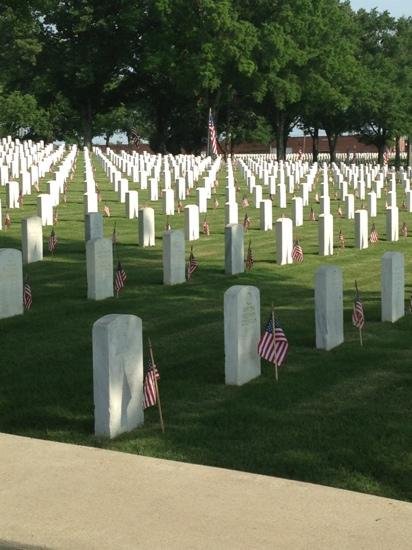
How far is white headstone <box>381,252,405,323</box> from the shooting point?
35.4ft

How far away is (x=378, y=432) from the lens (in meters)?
6.92

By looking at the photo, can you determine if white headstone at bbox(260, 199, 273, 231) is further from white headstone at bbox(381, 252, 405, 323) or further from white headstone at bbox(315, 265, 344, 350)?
white headstone at bbox(315, 265, 344, 350)

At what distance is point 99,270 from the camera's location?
1236 centimetres

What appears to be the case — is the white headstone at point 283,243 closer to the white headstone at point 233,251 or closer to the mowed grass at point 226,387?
the mowed grass at point 226,387

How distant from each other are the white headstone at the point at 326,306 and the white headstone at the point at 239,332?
1189 millimetres

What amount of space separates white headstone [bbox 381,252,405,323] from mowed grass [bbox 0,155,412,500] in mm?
172

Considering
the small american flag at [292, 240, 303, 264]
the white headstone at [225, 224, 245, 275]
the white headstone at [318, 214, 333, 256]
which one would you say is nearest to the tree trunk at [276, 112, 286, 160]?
the white headstone at [318, 214, 333, 256]

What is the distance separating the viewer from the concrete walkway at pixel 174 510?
4895 millimetres

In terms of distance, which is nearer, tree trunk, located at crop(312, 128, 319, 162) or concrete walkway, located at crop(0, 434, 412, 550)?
concrete walkway, located at crop(0, 434, 412, 550)

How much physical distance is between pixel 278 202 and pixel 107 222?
6.98 metres

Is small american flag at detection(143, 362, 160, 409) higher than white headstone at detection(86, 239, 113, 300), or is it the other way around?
white headstone at detection(86, 239, 113, 300)

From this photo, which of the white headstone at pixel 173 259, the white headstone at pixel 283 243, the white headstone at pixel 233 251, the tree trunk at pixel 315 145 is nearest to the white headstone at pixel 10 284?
the white headstone at pixel 173 259

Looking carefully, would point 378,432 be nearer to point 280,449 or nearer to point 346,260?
point 280,449

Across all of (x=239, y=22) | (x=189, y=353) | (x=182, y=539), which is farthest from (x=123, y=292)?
(x=239, y=22)
